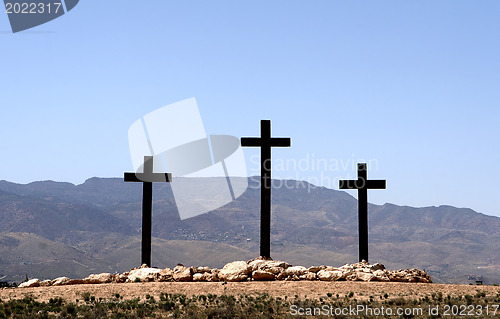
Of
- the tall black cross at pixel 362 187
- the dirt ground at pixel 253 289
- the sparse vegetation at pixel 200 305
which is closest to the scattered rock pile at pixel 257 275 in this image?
the dirt ground at pixel 253 289

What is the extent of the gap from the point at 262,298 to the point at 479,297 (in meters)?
7.22

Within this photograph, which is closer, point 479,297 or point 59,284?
point 479,297

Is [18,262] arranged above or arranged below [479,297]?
below

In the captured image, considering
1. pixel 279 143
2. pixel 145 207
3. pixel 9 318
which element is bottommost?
pixel 9 318

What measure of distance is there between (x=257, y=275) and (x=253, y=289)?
148 centimetres

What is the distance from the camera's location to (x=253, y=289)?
76.6ft

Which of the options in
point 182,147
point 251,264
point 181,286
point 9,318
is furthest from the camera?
point 182,147

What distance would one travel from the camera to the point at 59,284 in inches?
1009

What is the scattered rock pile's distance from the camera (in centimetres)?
2489

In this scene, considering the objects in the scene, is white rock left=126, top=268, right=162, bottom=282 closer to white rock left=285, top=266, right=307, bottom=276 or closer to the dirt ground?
the dirt ground

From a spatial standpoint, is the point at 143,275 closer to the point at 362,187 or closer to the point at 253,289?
the point at 253,289

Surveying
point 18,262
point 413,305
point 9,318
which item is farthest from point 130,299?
point 18,262

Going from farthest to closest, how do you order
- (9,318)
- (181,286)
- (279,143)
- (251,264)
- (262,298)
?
(279,143) < (251,264) < (181,286) < (262,298) < (9,318)

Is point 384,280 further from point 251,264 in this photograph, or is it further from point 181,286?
point 181,286
